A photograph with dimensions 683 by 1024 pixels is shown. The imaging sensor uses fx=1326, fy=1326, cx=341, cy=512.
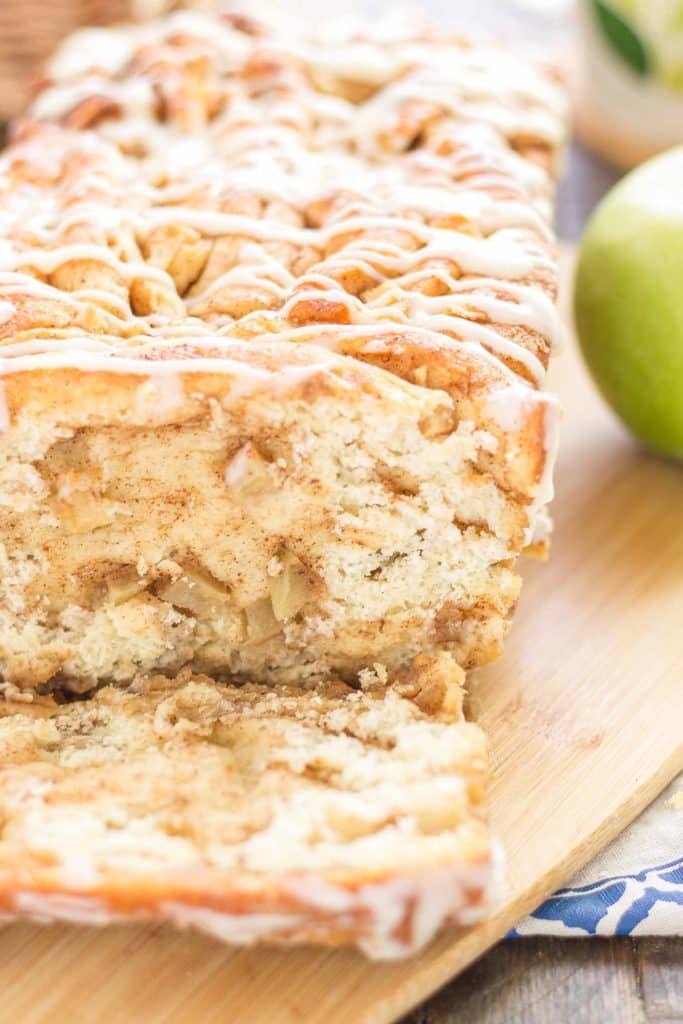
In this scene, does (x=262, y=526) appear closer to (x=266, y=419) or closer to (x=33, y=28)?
(x=266, y=419)

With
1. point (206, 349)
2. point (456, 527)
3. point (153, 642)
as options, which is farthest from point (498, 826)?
point (206, 349)

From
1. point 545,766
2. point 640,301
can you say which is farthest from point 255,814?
point 640,301

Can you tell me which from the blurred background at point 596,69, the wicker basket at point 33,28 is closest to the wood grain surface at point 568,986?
the blurred background at point 596,69

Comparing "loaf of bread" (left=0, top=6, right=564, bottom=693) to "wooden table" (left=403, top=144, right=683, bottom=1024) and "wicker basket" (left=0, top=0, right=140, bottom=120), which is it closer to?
"wooden table" (left=403, top=144, right=683, bottom=1024)

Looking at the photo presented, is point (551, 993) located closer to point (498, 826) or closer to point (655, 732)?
point (498, 826)

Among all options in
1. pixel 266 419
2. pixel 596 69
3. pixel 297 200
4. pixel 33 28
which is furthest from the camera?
pixel 596 69

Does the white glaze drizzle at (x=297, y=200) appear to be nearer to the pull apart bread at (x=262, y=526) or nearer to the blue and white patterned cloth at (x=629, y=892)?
the pull apart bread at (x=262, y=526)

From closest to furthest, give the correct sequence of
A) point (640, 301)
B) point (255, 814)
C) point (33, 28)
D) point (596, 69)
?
point (255, 814)
point (640, 301)
point (33, 28)
point (596, 69)

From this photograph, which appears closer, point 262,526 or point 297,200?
point 262,526
